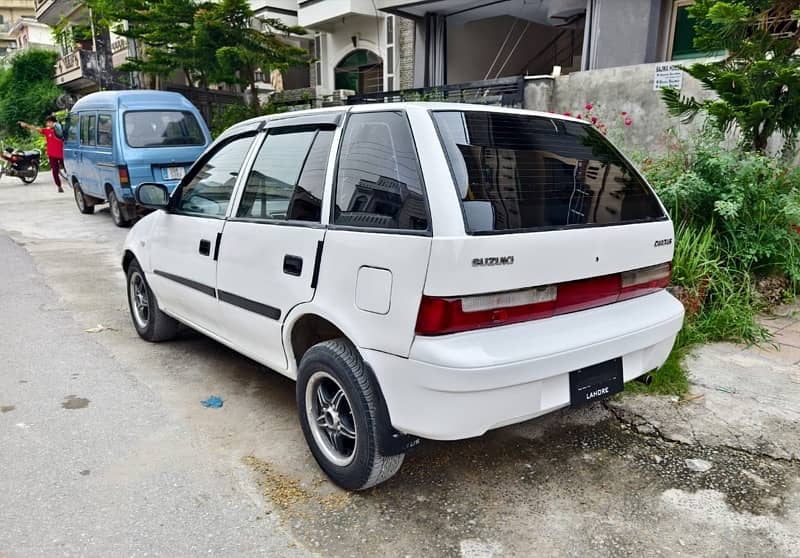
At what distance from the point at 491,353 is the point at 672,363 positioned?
2230 mm

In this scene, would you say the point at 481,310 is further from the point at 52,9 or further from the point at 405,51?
the point at 52,9

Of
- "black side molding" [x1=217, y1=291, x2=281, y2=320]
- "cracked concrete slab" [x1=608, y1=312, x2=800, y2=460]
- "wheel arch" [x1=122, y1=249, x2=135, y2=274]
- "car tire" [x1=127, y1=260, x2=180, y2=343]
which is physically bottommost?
"cracked concrete slab" [x1=608, y1=312, x2=800, y2=460]

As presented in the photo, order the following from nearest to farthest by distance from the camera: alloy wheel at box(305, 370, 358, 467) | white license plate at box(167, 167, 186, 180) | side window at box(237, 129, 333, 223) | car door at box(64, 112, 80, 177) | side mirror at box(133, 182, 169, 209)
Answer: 1. alloy wheel at box(305, 370, 358, 467)
2. side window at box(237, 129, 333, 223)
3. side mirror at box(133, 182, 169, 209)
4. white license plate at box(167, 167, 186, 180)
5. car door at box(64, 112, 80, 177)

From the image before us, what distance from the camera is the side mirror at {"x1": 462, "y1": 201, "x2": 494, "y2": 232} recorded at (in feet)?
7.73

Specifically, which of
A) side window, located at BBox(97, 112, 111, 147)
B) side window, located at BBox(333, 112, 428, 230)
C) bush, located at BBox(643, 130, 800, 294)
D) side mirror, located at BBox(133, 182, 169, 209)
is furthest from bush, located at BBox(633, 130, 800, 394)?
side window, located at BBox(97, 112, 111, 147)

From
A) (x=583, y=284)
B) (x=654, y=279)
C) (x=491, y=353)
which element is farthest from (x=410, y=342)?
(x=654, y=279)

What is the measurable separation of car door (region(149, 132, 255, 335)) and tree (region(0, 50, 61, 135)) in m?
31.8

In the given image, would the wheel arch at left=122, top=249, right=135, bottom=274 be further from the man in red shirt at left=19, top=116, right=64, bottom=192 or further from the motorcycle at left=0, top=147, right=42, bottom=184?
the motorcycle at left=0, top=147, right=42, bottom=184

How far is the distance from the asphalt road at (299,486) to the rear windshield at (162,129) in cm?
Result: 636

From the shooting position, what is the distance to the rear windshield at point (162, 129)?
9.74 metres

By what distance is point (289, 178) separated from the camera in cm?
317

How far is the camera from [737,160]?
200 inches

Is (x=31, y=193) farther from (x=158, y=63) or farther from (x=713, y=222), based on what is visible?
(x=713, y=222)

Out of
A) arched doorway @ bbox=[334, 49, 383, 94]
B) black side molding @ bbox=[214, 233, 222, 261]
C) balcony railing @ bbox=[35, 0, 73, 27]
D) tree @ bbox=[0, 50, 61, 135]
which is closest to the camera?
black side molding @ bbox=[214, 233, 222, 261]
